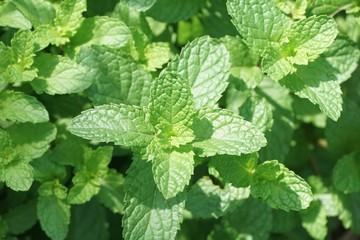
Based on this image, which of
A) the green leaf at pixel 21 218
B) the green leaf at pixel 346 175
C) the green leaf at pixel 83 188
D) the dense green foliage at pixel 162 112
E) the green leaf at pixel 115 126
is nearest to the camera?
the green leaf at pixel 115 126

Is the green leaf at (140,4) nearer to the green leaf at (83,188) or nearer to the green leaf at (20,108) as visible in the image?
the green leaf at (20,108)

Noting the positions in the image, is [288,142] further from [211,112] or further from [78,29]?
[78,29]

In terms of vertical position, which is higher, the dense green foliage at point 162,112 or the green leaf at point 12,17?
the green leaf at point 12,17

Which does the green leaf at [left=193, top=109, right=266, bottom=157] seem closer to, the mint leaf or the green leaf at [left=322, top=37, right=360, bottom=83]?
the mint leaf

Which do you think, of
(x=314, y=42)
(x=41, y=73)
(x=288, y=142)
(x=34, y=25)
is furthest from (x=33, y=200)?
(x=314, y=42)

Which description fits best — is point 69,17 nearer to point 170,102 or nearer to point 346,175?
point 170,102

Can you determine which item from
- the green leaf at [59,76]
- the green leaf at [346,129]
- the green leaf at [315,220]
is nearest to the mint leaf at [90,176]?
the green leaf at [59,76]
